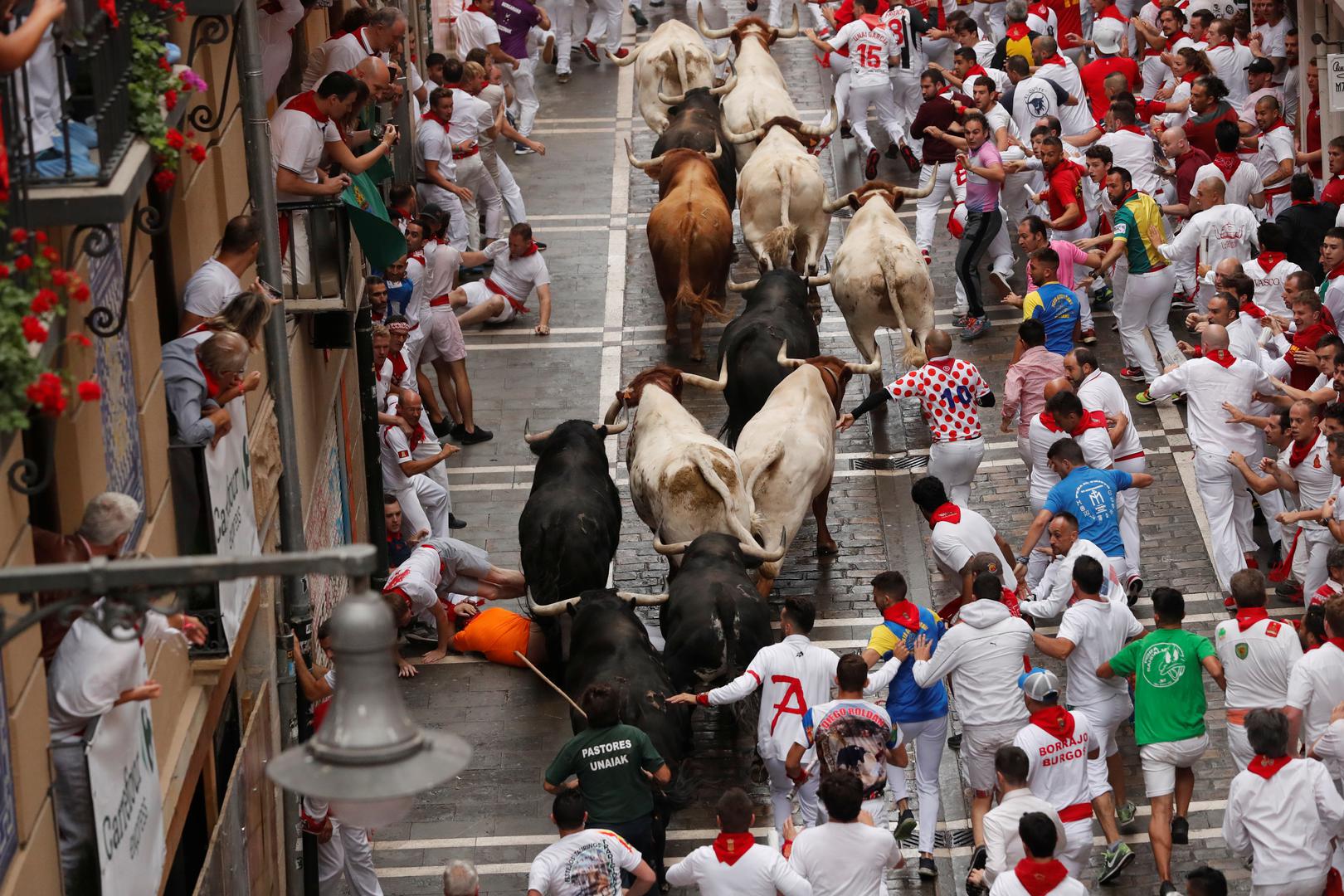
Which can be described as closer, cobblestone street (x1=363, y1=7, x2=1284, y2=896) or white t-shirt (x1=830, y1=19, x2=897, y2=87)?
cobblestone street (x1=363, y1=7, x2=1284, y2=896)

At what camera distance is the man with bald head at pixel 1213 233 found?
18031 mm

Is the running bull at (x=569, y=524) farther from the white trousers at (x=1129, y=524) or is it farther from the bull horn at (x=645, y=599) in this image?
the white trousers at (x=1129, y=524)

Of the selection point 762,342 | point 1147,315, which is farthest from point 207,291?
point 1147,315

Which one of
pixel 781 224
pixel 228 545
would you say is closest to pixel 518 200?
pixel 781 224

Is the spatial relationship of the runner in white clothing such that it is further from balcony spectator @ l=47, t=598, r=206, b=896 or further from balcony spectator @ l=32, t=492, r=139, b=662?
balcony spectator @ l=32, t=492, r=139, b=662

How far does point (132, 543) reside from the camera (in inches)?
352

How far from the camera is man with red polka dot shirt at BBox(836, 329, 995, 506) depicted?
52.2 ft

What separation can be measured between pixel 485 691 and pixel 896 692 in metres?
3.96

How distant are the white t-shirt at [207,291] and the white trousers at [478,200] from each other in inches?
467

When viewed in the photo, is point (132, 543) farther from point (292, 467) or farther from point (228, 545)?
point (292, 467)

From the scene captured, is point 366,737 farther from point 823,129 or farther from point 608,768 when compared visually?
point 823,129

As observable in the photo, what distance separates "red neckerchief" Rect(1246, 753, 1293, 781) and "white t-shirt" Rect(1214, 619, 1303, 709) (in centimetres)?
111

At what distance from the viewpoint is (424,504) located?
16.5 metres

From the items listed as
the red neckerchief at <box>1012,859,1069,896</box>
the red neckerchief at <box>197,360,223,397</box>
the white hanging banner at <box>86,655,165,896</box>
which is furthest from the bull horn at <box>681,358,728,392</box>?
the white hanging banner at <box>86,655,165,896</box>
